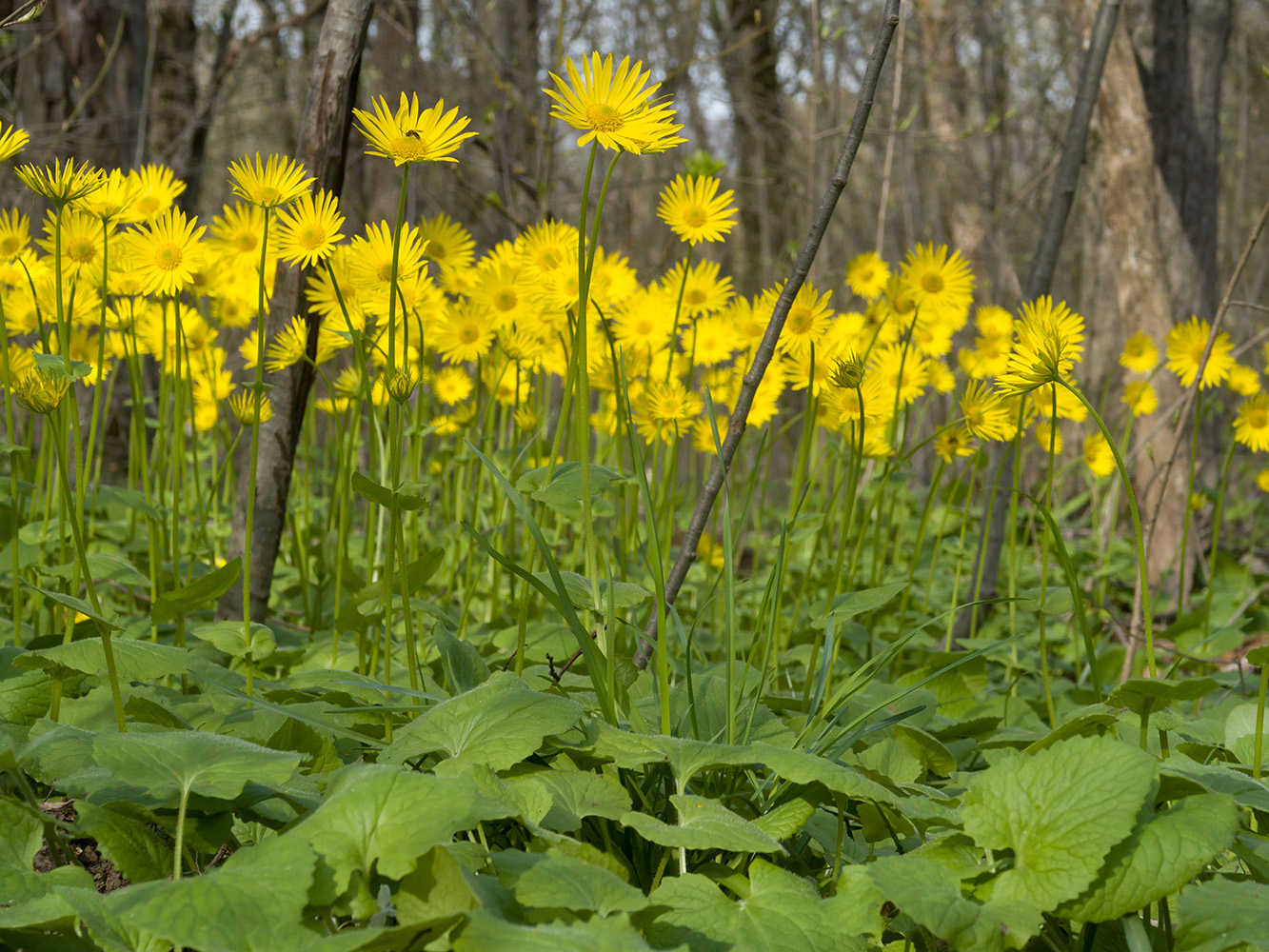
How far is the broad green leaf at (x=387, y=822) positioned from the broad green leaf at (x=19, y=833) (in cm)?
28

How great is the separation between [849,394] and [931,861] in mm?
929

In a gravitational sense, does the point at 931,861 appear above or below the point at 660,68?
below

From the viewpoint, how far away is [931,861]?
0.84 metres

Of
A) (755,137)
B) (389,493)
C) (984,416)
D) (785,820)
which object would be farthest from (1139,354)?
(755,137)

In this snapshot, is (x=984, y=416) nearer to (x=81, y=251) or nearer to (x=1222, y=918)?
(x=1222, y=918)

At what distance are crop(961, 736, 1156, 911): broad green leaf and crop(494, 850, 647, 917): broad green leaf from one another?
31cm

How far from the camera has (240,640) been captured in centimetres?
131

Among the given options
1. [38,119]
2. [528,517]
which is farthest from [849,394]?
[38,119]

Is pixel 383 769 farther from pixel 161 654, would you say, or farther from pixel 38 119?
pixel 38 119

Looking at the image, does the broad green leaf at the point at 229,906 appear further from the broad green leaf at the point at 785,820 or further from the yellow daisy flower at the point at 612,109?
the yellow daisy flower at the point at 612,109

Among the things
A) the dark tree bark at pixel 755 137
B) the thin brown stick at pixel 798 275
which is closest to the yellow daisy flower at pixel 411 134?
the thin brown stick at pixel 798 275

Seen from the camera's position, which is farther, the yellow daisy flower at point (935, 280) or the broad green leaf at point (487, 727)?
the yellow daisy flower at point (935, 280)

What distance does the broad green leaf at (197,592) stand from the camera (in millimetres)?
1280

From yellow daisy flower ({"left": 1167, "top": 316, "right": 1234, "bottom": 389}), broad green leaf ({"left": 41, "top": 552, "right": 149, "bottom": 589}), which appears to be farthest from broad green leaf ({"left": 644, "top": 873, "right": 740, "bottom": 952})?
yellow daisy flower ({"left": 1167, "top": 316, "right": 1234, "bottom": 389})
